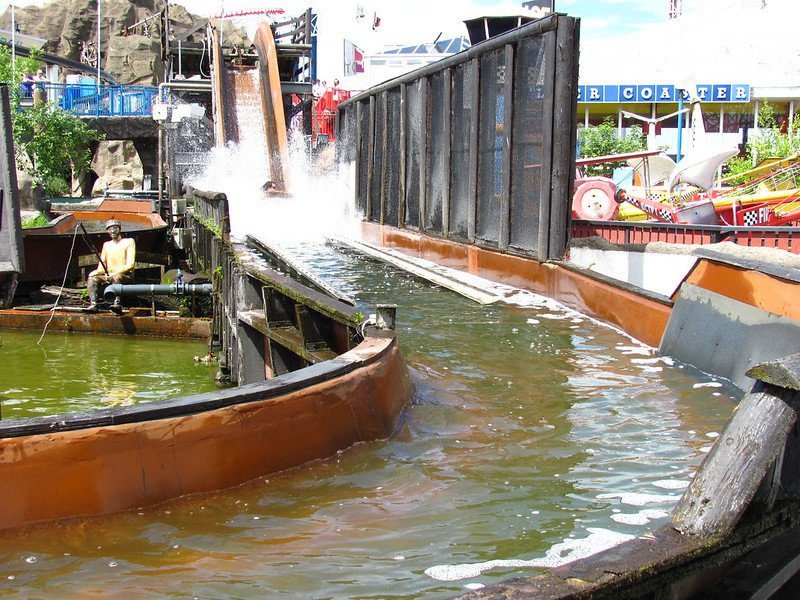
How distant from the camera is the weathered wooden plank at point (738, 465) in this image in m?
3.10

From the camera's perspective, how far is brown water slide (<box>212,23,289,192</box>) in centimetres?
2634

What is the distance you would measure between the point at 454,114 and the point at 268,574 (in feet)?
33.9

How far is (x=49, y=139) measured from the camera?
106 ft

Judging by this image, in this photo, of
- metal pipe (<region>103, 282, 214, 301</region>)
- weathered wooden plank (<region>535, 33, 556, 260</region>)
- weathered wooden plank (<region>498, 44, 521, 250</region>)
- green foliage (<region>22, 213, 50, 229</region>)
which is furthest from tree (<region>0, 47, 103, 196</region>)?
weathered wooden plank (<region>535, 33, 556, 260</region>)

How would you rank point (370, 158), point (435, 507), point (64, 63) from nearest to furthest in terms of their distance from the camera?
point (435, 507) < point (370, 158) < point (64, 63)

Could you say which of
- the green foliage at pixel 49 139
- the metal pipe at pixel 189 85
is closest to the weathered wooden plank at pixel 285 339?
the metal pipe at pixel 189 85

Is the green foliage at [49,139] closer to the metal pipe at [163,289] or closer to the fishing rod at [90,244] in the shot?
the fishing rod at [90,244]

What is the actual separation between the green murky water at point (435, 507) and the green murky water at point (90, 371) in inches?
220

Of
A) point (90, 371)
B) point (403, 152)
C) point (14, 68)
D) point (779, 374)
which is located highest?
point (14, 68)

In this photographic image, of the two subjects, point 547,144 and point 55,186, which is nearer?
point 547,144

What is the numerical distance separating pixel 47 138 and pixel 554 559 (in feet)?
109

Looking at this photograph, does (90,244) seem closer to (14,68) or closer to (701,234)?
(701,234)

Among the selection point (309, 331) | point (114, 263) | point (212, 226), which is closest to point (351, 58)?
point (114, 263)

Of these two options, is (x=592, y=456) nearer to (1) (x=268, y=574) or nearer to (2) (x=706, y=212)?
(1) (x=268, y=574)
